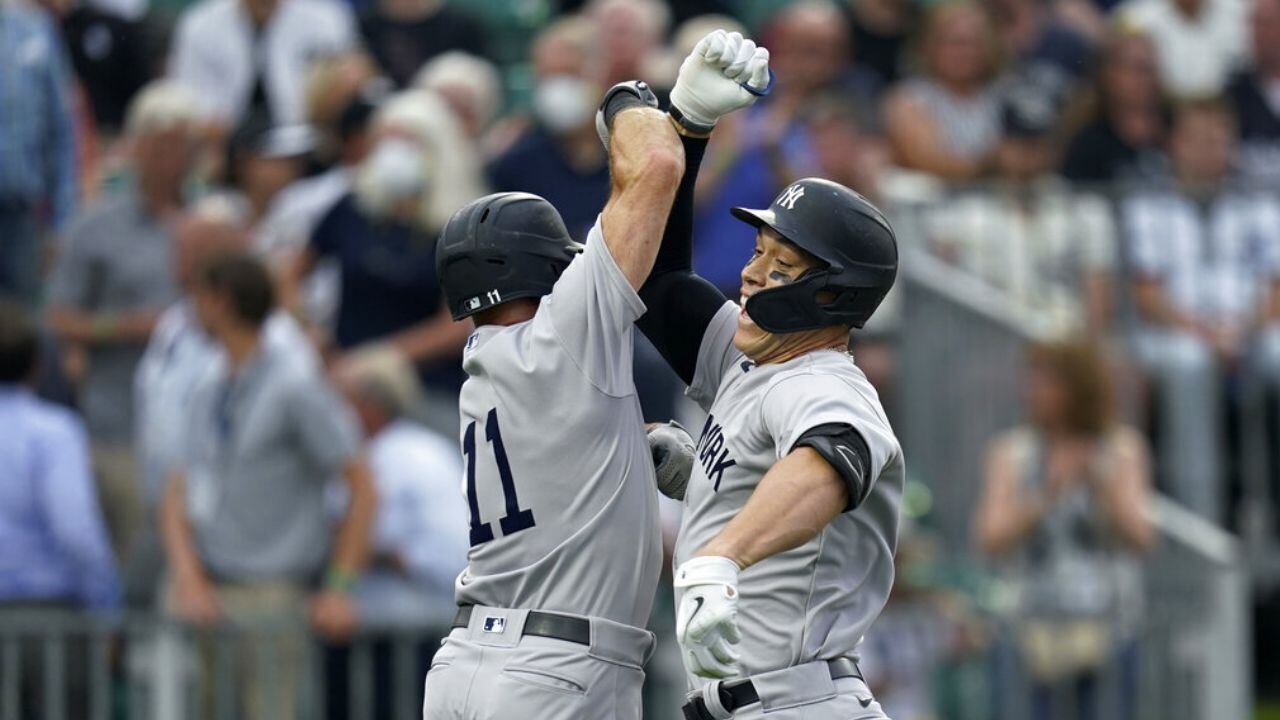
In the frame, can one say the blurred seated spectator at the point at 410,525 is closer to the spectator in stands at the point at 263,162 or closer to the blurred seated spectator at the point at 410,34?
the spectator in stands at the point at 263,162

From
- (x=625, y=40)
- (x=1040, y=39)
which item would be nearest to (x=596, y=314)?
(x=625, y=40)

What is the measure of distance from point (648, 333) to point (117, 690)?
4.23 metres

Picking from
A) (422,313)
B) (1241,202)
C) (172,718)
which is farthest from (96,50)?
(1241,202)

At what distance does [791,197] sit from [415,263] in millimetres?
4937

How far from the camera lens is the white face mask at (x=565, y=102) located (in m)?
10.4

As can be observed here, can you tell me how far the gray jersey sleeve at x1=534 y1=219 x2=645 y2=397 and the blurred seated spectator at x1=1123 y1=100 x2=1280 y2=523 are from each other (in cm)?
587

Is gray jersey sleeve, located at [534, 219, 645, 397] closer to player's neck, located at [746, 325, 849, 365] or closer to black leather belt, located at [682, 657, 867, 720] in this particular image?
player's neck, located at [746, 325, 849, 365]

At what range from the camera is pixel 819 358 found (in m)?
Result: 5.29

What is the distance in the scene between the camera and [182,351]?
9461mm

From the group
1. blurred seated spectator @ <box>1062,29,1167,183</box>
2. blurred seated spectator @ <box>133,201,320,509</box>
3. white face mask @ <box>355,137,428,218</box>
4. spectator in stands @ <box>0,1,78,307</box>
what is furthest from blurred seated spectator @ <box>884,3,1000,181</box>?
Answer: spectator in stands @ <box>0,1,78,307</box>

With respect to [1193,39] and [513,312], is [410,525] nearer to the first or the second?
[513,312]

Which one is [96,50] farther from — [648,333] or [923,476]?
[648,333]

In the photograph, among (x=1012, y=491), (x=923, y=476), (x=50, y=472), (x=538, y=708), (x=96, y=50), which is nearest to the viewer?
(x=538, y=708)

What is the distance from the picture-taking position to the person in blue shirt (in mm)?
8844
